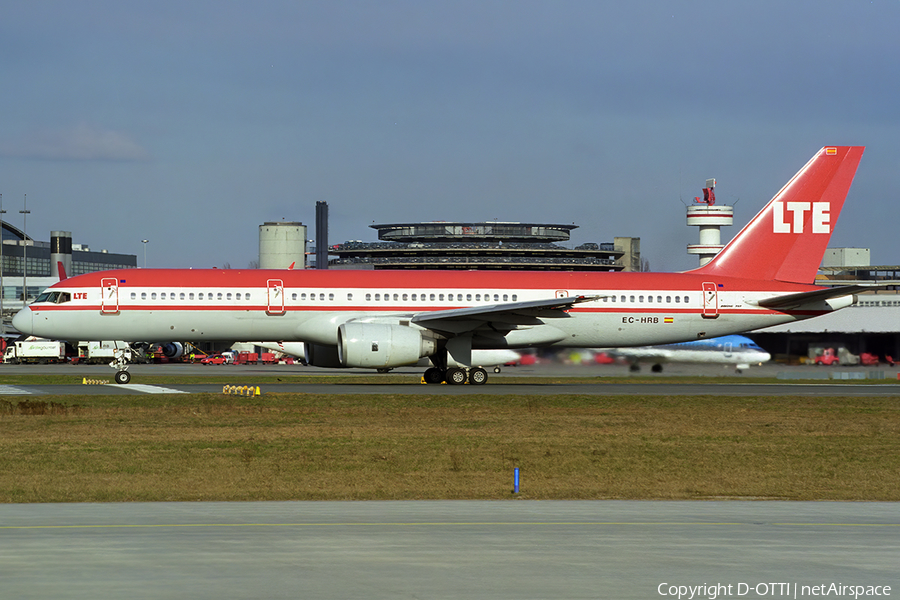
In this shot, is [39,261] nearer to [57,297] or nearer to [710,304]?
[57,297]

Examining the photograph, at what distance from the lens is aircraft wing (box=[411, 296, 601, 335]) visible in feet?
112

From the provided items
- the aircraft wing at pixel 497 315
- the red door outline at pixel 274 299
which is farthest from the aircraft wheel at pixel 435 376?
the red door outline at pixel 274 299

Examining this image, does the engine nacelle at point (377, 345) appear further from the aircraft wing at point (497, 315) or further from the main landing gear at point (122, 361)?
the main landing gear at point (122, 361)

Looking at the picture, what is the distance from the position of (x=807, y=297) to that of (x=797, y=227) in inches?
163

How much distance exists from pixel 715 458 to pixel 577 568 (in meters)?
10.6

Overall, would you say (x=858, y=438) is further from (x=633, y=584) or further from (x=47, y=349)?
(x=47, y=349)

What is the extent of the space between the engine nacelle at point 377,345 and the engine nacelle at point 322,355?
11.0 feet

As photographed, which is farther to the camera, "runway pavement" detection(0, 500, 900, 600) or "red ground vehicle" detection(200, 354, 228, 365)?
"red ground vehicle" detection(200, 354, 228, 365)

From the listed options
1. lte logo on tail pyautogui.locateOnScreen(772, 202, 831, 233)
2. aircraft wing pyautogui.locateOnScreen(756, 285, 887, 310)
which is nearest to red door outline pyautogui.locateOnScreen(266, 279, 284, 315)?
aircraft wing pyautogui.locateOnScreen(756, 285, 887, 310)

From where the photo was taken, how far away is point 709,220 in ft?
407

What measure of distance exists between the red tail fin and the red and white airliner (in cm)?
5

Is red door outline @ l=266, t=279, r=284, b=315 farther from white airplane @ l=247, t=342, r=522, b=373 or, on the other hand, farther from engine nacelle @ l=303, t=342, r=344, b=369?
white airplane @ l=247, t=342, r=522, b=373

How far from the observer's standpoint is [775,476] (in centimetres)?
1659

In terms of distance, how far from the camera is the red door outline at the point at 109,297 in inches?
1396
